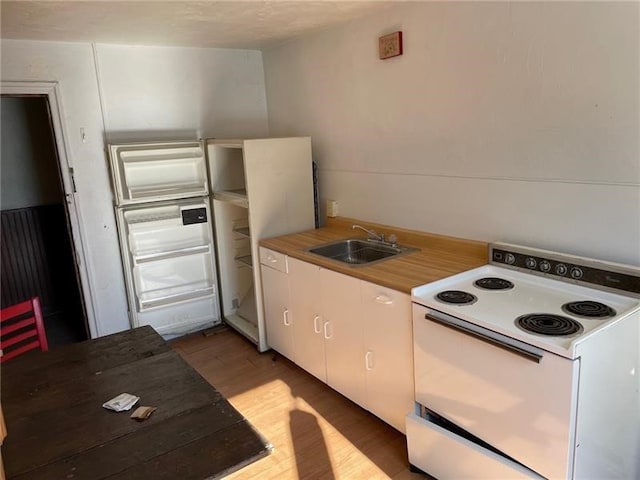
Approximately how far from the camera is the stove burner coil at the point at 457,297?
193cm

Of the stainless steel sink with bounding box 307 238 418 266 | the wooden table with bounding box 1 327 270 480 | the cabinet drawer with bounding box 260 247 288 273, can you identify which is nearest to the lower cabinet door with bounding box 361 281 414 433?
the stainless steel sink with bounding box 307 238 418 266

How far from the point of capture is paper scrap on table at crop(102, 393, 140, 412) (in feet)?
4.96

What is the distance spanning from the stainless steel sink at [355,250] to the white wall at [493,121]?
0.20m

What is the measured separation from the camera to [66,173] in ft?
10.7

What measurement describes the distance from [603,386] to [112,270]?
319 cm

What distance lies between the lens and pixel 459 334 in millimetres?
1830

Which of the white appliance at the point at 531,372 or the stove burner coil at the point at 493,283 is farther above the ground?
the stove burner coil at the point at 493,283

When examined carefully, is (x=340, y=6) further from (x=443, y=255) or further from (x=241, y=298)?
(x=241, y=298)

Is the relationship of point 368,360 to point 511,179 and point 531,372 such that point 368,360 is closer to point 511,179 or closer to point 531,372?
point 531,372

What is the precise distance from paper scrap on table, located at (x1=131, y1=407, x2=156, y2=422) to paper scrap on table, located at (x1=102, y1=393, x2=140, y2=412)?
0.13 ft

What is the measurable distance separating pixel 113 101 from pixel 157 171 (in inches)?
22.8

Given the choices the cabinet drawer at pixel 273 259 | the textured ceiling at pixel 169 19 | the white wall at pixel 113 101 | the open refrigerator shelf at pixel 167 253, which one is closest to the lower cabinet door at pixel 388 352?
the cabinet drawer at pixel 273 259

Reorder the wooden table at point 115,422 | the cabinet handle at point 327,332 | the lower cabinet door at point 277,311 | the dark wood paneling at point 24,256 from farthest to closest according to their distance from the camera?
1. the dark wood paneling at point 24,256
2. the lower cabinet door at point 277,311
3. the cabinet handle at point 327,332
4. the wooden table at point 115,422

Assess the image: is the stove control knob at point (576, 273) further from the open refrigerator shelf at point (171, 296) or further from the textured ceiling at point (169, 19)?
the open refrigerator shelf at point (171, 296)
